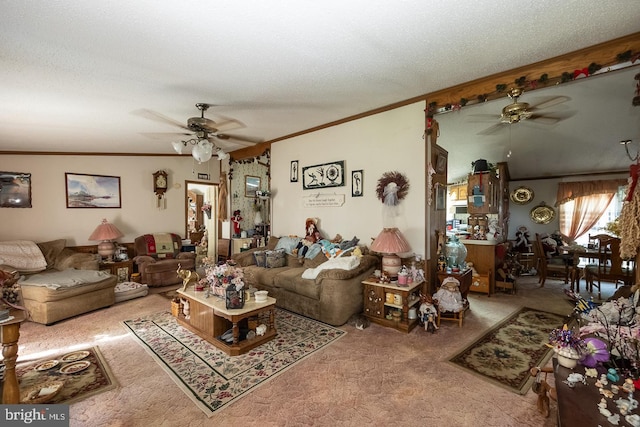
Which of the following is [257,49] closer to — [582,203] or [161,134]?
[161,134]

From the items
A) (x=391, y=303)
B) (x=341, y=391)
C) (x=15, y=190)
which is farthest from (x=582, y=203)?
(x=15, y=190)

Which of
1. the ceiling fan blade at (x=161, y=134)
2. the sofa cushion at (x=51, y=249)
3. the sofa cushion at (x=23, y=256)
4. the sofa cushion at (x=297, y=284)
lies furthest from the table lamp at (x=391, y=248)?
the sofa cushion at (x=51, y=249)

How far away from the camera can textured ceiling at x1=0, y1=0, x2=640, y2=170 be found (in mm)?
1698

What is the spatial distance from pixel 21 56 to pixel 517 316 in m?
5.49

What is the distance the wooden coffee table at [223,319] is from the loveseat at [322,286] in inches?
23.3

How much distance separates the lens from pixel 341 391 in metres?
1.98

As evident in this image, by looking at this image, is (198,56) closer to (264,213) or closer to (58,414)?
(58,414)

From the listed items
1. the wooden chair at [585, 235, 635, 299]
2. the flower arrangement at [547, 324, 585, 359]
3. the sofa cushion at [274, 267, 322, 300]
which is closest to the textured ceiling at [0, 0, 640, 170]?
the flower arrangement at [547, 324, 585, 359]

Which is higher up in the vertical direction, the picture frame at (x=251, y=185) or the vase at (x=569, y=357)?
the picture frame at (x=251, y=185)

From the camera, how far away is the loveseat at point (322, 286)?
122 inches

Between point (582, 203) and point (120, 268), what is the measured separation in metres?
9.78

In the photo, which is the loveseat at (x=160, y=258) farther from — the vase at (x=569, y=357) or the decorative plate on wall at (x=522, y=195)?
the decorative plate on wall at (x=522, y=195)

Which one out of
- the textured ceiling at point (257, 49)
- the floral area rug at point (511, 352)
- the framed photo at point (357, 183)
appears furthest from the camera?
the framed photo at point (357, 183)

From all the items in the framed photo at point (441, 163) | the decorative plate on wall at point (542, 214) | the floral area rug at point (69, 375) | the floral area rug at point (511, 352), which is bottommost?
the floral area rug at point (511, 352)
